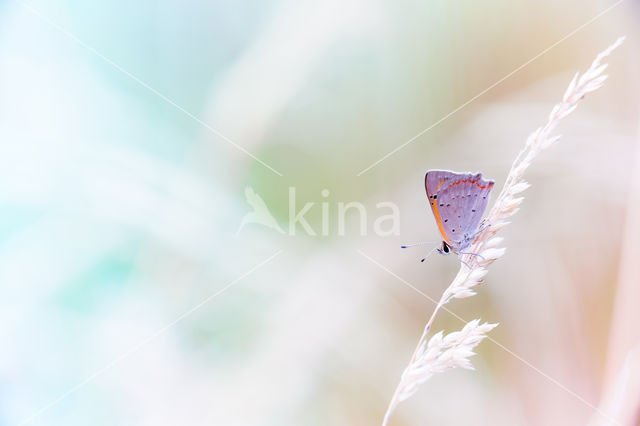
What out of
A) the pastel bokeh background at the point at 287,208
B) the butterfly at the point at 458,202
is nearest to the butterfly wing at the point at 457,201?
the butterfly at the point at 458,202

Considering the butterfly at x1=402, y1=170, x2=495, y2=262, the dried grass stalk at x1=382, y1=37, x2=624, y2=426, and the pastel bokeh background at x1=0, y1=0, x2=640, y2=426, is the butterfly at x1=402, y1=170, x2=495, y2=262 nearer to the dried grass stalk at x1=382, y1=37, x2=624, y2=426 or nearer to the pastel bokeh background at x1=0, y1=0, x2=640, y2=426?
the dried grass stalk at x1=382, y1=37, x2=624, y2=426

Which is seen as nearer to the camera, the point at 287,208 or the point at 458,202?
the point at 458,202

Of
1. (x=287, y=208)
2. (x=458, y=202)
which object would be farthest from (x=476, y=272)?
(x=287, y=208)

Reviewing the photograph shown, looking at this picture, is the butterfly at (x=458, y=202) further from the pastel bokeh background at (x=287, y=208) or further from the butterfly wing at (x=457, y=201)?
the pastel bokeh background at (x=287, y=208)

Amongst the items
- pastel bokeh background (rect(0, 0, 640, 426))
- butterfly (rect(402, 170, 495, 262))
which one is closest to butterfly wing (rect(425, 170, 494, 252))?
butterfly (rect(402, 170, 495, 262))

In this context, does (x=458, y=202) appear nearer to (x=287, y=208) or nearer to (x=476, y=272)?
(x=476, y=272)

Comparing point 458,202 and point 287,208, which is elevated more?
point 458,202

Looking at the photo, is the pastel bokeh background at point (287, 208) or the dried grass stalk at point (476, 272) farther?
the pastel bokeh background at point (287, 208)
